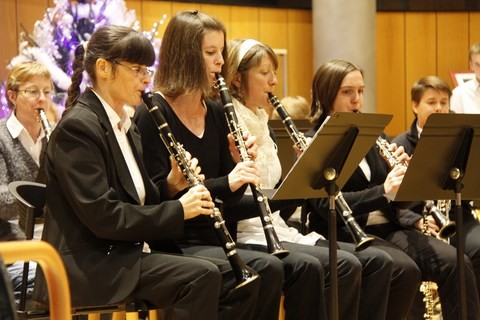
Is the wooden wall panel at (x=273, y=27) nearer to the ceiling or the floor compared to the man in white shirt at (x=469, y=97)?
nearer to the ceiling

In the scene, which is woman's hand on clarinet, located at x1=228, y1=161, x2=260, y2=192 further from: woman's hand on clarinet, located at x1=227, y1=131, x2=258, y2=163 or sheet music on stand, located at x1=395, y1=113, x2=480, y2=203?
sheet music on stand, located at x1=395, y1=113, x2=480, y2=203

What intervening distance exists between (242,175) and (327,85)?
4.01 feet

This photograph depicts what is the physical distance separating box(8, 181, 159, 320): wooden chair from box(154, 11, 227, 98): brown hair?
0.70 metres

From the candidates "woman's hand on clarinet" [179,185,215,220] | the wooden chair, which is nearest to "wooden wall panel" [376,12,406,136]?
the wooden chair

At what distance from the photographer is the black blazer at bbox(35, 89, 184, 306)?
273 centimetres

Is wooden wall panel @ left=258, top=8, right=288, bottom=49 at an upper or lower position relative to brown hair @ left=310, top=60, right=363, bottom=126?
upper

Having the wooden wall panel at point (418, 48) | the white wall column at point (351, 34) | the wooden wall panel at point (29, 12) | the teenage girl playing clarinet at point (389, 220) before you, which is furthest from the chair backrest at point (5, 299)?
the wooden wall panel at point (418, 48)

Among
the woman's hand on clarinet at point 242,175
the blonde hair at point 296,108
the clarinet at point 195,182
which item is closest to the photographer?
the clarinet at point 195,182

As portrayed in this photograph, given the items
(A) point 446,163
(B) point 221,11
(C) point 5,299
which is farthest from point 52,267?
(B) point 221,11

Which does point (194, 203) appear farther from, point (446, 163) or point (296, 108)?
point (296, 108)

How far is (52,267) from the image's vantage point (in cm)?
163

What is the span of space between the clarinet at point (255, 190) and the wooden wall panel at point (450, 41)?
20.8 feet

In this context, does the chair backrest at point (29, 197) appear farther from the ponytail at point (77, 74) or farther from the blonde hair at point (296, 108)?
the blonde hair at point (296, 108)

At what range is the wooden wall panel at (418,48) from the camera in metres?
9.27
